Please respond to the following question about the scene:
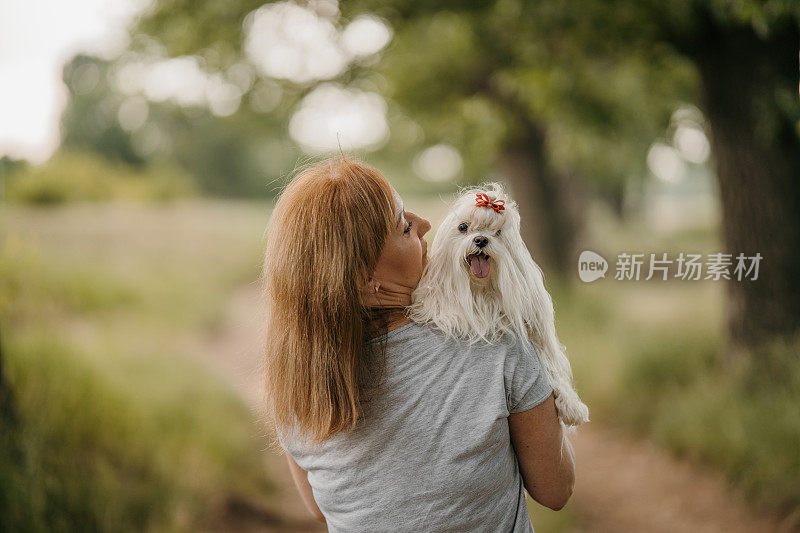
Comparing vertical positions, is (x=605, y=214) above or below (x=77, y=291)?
above

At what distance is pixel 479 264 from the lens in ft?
4.72

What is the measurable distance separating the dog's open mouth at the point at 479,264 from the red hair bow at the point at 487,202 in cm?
12

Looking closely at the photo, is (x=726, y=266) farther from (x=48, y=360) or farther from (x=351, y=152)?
(x=48, y=360)

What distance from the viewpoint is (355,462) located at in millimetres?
1418

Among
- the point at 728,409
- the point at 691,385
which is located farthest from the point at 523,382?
the point at 691,385

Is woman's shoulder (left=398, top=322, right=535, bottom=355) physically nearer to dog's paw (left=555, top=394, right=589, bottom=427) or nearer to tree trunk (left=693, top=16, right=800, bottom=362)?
dog's paw (left=555, top=394, right=589, bottom=427)

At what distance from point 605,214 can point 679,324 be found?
13120 mm

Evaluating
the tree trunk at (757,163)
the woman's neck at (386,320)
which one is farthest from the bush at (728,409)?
the woman's neck at (386,320)

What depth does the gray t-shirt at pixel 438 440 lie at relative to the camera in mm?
1328

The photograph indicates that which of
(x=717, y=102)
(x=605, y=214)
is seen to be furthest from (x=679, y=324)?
(x=605, y=214)

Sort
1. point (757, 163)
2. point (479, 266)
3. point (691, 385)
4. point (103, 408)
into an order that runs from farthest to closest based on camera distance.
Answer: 1. point (691, 385)
2. point (757, 163)
3. point (103, 408)
4. point (479, 266)

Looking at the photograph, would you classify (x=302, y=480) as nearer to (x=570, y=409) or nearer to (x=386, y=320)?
(x=386, y=320)

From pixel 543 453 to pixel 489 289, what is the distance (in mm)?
386

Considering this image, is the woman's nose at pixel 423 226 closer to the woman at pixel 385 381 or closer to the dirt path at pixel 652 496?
the woman at pixel 385 381
